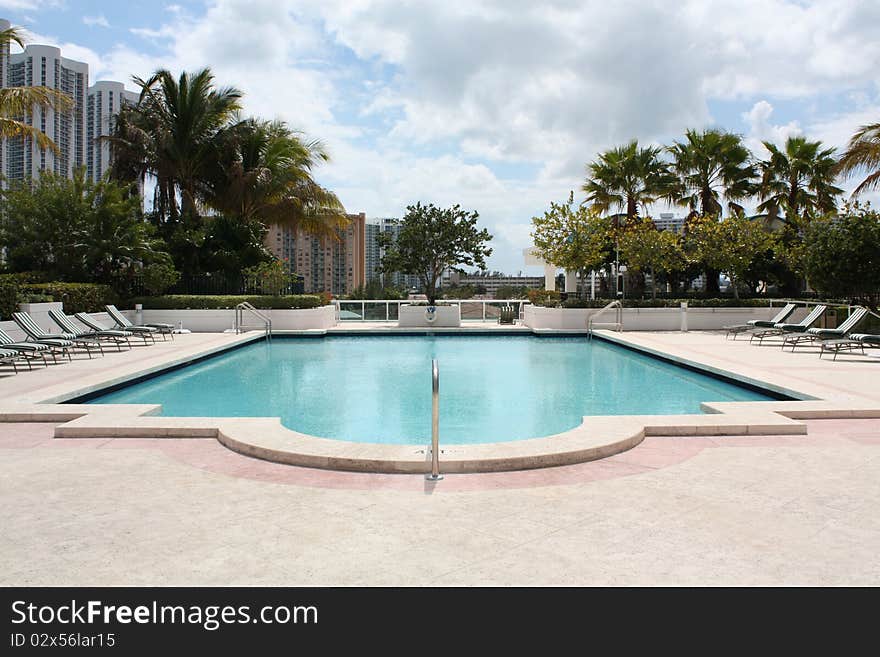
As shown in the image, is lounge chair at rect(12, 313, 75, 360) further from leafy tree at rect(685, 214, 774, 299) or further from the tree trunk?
the tree trunk

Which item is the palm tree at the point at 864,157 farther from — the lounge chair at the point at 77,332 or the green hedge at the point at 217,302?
the lounge chair at the point at 77,332

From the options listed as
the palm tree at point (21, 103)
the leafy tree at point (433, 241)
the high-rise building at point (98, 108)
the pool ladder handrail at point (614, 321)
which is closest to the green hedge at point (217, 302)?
the palm tree at point (21, 103)

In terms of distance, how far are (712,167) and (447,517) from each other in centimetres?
2480

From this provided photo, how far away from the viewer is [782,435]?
21.0 ft

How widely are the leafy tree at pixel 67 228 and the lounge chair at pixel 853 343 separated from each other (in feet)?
61.1

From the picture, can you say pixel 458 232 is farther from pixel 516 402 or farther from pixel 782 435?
pixel 782 435

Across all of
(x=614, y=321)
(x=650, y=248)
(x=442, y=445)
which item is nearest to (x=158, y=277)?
(x=614, y=321)

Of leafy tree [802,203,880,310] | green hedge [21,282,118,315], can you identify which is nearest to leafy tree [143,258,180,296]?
green hedge [21,282,118,315]

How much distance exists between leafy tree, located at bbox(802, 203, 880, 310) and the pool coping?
9.97 metres

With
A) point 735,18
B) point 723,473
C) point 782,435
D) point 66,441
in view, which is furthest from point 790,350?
point 66,441

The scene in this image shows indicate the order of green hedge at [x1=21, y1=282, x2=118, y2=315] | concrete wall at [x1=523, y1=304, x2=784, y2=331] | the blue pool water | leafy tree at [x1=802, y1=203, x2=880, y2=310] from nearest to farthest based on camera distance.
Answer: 1. the blue pool water
2. leafy tree at [x1=802, y1=203, x2=880, y2=310]
3. green hedge at [x1=21, y1=282, x2=118, y2=315]
4. concrete wall at [x1=523, y1=304, x2=784, y2=331]

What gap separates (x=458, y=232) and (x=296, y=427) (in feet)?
80.0

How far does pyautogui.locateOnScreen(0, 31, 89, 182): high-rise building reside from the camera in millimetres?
25984

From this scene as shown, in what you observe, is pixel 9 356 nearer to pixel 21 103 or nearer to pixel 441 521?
pixel 21 103
